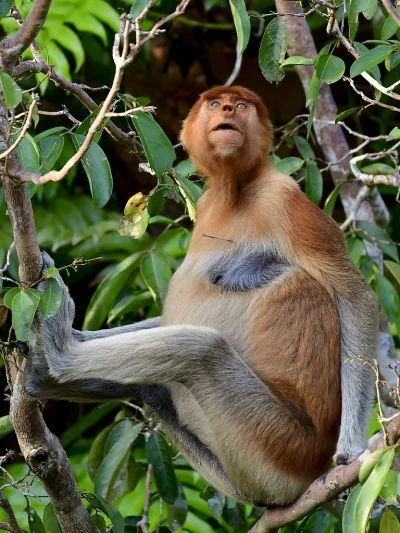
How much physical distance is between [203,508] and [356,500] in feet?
9.52

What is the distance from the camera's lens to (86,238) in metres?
5.86

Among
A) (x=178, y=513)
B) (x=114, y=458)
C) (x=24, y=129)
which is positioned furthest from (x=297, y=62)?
(x=178, y=513)

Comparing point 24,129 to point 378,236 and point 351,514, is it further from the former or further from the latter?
point 378,236

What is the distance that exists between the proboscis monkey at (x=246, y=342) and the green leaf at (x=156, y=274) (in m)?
0.19

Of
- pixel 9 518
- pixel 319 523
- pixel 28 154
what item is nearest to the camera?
pixel 28 154

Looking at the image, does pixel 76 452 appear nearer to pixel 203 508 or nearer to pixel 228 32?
pixel 203 508

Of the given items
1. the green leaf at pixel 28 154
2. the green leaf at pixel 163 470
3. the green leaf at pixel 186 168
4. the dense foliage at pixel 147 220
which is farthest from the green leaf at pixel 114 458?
the green leaf at pixel 28 154

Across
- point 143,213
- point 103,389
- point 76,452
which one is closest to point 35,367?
point 103,389

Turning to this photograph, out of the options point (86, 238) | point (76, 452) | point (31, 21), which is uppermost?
point (31, 21)

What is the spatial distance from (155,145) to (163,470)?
156 centimetres

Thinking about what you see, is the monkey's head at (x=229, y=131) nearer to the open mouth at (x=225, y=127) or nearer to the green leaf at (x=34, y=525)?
the open mouth at (x=225, y=127)

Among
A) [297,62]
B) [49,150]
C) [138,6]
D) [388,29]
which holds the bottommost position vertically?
[49,150]

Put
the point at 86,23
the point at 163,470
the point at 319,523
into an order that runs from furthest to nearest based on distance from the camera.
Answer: the point at 86,23 → the point at 163,470 → the point at 319,523

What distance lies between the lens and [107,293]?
4.10 m
